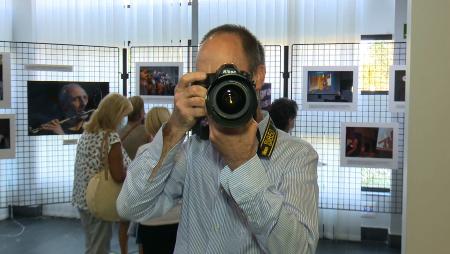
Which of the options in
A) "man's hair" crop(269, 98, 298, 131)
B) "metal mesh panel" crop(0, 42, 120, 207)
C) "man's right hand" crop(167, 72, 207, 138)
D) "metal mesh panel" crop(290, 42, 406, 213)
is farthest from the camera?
"metal mesh panel" crop(0, 42, 120, 207)

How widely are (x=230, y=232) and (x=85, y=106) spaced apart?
2939 millimetres

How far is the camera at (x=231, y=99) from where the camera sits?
91 centimetres

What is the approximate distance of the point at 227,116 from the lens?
92cm

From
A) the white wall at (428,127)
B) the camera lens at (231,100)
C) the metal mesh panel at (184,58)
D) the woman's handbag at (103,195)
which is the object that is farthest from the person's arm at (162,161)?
the metal mesh panel at (184,58)

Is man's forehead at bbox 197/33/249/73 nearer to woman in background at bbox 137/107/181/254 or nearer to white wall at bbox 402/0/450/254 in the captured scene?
white wall at bbox 402/0/450/254

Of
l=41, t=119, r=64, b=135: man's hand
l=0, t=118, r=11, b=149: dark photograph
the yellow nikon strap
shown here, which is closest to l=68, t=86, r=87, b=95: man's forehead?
l=41, t=119, r=64, b=135: man's hand

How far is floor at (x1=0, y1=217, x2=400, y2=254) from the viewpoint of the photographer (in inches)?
164

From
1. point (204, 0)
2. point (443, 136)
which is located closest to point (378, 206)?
point (443, 136)

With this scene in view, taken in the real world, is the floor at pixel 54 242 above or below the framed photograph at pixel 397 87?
below

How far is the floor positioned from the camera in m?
3.46

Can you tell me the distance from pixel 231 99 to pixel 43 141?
4.30 meters

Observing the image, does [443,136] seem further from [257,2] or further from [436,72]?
[257,2]

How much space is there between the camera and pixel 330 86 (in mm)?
3385

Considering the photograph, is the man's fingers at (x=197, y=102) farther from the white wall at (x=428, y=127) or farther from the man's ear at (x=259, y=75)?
the white wall at (x=428, y=127)
